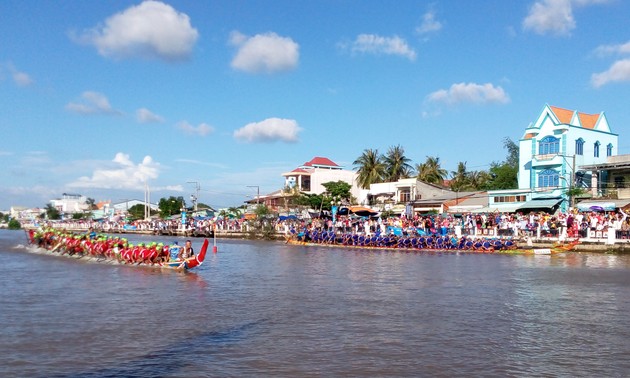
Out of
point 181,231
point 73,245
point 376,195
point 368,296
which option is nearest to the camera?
point 368,296

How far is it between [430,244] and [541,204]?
11003 millimetres

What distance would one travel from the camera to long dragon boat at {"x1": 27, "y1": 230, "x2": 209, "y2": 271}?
79.1ft

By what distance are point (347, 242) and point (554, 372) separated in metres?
31.2

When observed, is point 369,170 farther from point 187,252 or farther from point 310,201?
point 187,252

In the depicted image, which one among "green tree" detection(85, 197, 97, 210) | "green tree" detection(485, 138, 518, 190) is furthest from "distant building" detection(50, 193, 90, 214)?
"green tree" detection(485, 138, 518, 190)

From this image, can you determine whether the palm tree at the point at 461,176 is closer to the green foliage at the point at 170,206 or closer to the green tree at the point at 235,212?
the green tree at the point at 235,212

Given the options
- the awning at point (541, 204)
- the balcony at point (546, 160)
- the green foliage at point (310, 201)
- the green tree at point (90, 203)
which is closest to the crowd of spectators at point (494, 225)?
the awning at point (541, 204)

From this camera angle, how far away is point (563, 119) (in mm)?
43156

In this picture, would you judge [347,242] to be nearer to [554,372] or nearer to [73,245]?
[73,245]

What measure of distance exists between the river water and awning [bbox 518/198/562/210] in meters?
16.9

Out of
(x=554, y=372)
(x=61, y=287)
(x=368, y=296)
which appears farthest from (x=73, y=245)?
(x=554, y=372)

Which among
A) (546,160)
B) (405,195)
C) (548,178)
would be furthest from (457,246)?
(405,195)

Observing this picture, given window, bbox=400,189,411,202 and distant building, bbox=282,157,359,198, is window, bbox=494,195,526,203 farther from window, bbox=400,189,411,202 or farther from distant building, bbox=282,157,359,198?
distant building, bbox=282,157,359,198

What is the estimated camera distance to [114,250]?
28.3m
